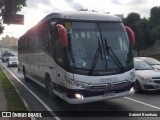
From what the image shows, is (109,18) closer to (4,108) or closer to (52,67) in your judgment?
(52,67)

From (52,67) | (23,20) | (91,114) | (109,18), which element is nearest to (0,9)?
(23,20)

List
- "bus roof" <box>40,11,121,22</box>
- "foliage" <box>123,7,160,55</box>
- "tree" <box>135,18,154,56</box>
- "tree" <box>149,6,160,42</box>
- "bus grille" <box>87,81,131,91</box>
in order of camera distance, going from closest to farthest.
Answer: "bus grille" <box>87,81,131,91</box> → "bus roof" <box>40,11,121,22</box> → "tree" <box>149,6,160,42</box> → "foliage" <box>123,7,160,55</box> → "tree" <box>135,18,154,56</box>

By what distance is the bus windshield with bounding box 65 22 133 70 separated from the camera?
9.84 metres

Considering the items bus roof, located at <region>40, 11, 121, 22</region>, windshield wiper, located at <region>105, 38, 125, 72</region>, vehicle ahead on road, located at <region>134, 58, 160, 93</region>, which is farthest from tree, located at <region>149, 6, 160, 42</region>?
windshield wiper, located at <region>105, 38, 125, 72</region>

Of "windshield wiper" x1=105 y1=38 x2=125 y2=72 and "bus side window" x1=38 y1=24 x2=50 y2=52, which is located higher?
"bus side window" x1=38 y1=24 x2=50 y2=52

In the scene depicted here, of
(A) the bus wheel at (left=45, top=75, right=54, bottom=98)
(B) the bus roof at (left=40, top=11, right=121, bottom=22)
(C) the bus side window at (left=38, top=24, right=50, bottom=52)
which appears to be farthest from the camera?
(C) the bus side window at (left=38, top=24, right=50, bottom=52)

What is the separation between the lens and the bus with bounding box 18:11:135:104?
9617 millimetres

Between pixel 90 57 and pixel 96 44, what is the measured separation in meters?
0.51

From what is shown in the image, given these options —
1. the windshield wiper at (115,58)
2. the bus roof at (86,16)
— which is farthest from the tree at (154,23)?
the windshield wiper at (115,58)

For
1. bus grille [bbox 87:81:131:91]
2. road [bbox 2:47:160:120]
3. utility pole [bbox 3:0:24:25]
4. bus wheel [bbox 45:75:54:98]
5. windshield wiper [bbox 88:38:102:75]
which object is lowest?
road [bbox 2:47:160:120]

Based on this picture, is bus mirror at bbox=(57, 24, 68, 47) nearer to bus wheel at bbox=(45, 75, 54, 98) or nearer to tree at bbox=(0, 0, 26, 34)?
bus wheel at bbox=(45, 75, 54, 98)

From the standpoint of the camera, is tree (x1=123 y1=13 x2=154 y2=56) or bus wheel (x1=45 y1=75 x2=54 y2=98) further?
tree (x1=123 y1=13 x2=154 y2=56)

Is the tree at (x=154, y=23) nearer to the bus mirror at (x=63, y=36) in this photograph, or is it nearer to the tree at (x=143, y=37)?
the tree at (x=143, y=37)

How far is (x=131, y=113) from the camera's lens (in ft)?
32.6
